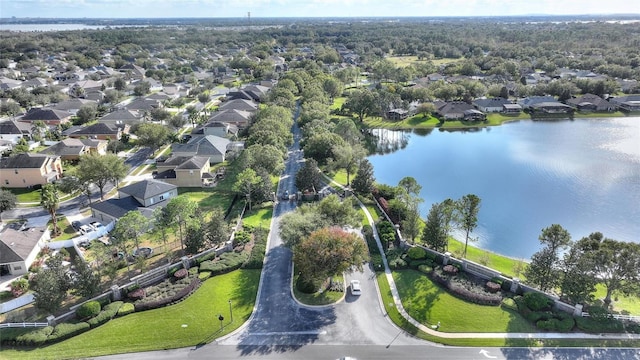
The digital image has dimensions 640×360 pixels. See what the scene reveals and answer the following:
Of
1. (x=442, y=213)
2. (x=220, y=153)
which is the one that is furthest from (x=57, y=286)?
(x=220, y=153)

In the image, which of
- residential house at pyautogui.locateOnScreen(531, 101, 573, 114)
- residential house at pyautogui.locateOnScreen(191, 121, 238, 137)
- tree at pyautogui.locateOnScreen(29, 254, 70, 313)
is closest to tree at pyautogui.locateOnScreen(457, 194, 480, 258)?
tree at pyautogui.locateOnScreen(29, 254, 70, 313)

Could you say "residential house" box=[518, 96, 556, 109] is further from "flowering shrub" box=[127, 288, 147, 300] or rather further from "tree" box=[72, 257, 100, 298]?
"tree" box=[72, 257, 100, 298]

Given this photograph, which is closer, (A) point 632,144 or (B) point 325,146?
(B) point 325,146

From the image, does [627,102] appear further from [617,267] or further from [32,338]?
[32,338]

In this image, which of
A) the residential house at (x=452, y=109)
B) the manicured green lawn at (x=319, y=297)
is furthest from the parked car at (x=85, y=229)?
the residential house at (x=452, y=109)

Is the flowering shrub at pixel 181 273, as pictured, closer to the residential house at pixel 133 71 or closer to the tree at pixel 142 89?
the tree at pixel 142 89

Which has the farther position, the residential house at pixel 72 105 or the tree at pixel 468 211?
the residential house at pixel 72 105

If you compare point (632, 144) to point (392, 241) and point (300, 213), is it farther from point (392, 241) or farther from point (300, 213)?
point (300, 213)
